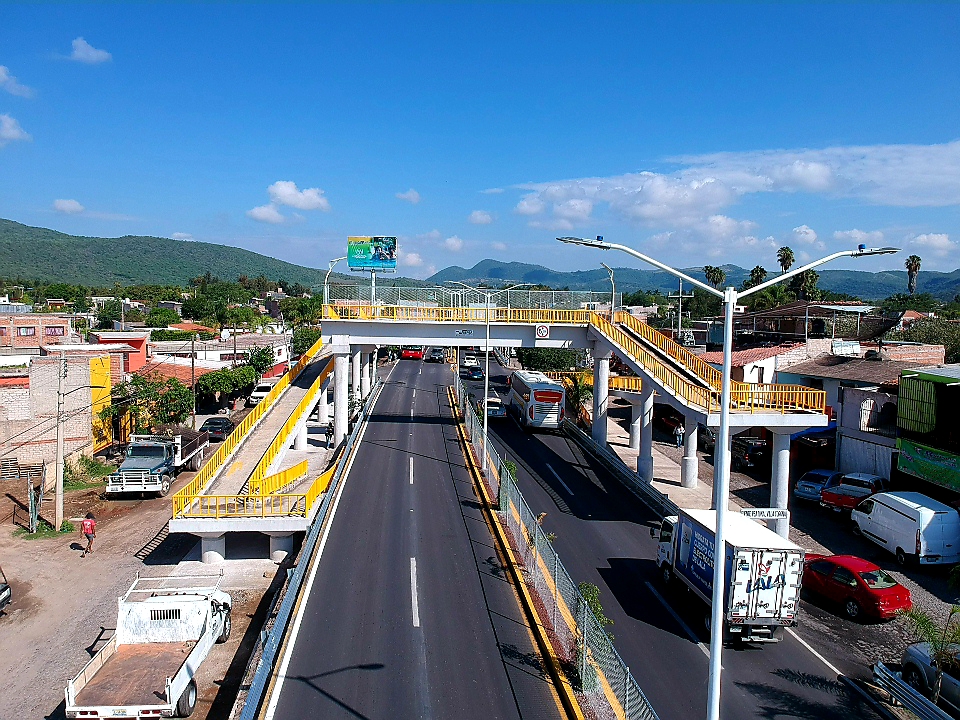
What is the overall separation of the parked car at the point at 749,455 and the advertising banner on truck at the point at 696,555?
61.1 feet

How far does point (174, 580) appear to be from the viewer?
19.2m

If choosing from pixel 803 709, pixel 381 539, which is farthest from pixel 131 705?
pixel 803 709

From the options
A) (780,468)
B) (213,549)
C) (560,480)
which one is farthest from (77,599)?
A: (780,468)

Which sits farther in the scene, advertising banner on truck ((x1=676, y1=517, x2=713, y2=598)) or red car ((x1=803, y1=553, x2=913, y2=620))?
red car ((x1=803, y1=553, x2=913, y2=620))

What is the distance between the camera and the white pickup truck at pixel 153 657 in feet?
41.4

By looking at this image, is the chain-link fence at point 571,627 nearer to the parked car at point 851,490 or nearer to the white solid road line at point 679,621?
the white solid road line at point 679,621

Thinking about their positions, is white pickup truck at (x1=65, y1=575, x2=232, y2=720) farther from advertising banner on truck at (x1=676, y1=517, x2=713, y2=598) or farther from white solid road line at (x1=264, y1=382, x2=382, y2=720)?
advertising banner on truck at (x1=676, y1=517, x2=713, y2=598)

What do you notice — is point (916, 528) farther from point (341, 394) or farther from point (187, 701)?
point (341, 394)

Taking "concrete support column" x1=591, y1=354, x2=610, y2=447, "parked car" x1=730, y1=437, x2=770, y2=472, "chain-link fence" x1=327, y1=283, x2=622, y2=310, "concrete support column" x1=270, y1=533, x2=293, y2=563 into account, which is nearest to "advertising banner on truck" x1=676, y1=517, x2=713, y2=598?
"concrete support column" x1=270, y1=533, x2=293, y2=563

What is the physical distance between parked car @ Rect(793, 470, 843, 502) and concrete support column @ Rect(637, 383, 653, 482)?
5.91m

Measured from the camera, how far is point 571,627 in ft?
44.3

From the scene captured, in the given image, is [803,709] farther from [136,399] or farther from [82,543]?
[136,399]

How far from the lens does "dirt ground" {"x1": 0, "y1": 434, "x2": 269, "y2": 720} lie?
599 inches

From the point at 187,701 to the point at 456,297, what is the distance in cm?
2272
